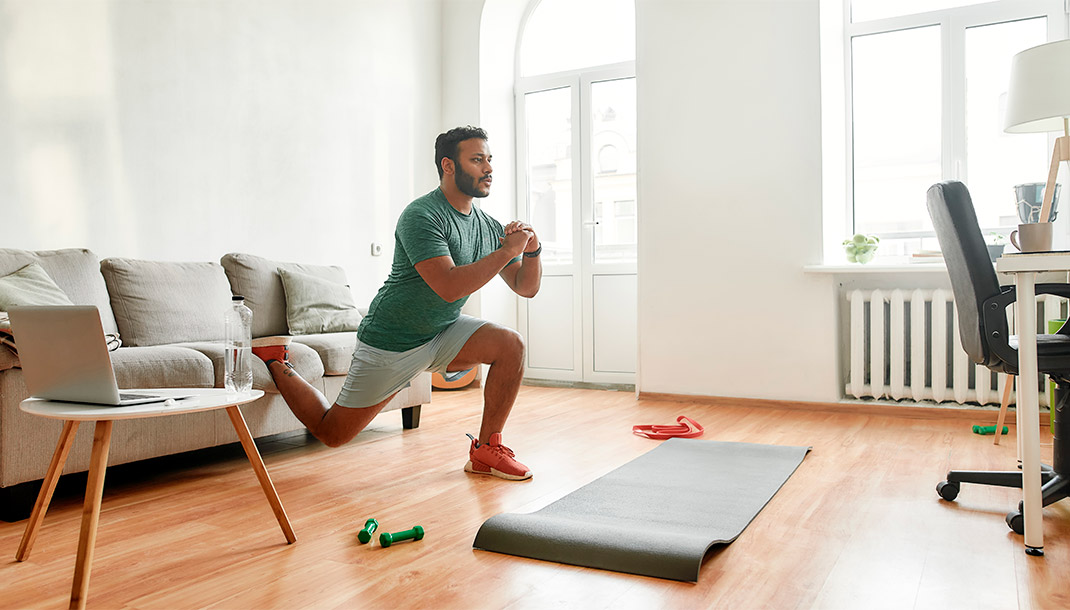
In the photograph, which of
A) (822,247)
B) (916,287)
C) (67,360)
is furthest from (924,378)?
(67,360)

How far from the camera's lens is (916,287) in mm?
3918

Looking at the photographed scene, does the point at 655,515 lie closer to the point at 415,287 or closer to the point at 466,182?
the point at 415,287

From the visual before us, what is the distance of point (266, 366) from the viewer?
2.70 meters

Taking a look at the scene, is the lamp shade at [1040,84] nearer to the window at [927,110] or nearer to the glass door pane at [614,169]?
the window at [927,110]

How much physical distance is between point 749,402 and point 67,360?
10.9 ft

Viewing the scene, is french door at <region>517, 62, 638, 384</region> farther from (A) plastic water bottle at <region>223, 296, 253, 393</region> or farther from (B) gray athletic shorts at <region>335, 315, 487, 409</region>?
(A) plastic water bottle at <region>223, 296, 253, 393</region>

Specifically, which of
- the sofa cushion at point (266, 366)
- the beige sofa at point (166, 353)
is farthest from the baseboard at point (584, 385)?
the sofa cushion at point (266, 366)

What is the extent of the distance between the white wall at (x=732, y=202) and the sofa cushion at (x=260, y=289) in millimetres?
2033

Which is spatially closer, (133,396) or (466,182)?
(133,396)

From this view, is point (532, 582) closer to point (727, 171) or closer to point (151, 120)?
point (151, 120)

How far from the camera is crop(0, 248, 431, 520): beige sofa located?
2.15m

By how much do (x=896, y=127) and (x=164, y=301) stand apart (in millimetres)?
3699

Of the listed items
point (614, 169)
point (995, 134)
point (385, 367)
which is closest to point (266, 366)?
point (385, 367)

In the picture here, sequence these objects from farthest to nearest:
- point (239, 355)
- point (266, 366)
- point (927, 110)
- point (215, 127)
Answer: point (927, 110) < point (215, 127) < point (266, 366) < point (239, 355)
